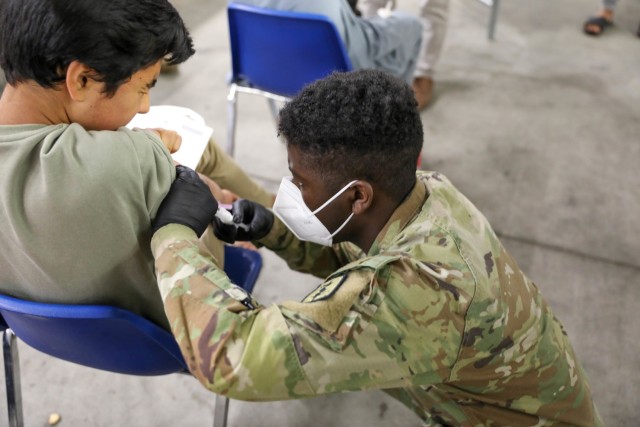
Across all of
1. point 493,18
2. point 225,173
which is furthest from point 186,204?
point 493,18

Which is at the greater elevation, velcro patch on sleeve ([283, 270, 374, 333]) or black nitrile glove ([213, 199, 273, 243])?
velcro patch on sleeve ([283, 270, 374, 333])

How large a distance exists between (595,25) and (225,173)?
2.80 metres

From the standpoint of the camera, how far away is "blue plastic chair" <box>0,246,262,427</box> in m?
0.88

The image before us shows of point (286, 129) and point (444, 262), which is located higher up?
point (286, 129)

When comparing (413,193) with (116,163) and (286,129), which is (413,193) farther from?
(116,163)

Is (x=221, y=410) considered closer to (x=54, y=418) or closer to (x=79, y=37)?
(x=54, y=418)

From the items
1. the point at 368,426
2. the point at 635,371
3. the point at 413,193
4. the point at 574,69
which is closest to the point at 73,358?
the point at 413,193

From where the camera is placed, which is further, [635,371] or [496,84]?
[496,84]

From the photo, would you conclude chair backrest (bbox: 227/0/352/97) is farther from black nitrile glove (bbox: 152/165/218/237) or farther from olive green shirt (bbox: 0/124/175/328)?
olive green shirt (bbox: 0/124/175/328)

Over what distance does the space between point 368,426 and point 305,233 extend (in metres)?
0.65

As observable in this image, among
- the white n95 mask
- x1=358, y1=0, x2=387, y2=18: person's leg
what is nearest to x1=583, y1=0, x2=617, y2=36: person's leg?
x1=358, y1=0, x2=387, y2=18: person's leg

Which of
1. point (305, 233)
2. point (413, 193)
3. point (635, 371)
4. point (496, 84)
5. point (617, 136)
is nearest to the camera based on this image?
point (413, 193)

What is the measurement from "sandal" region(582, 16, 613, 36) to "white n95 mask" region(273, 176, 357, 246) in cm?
293

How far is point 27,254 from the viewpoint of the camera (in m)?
0.92
